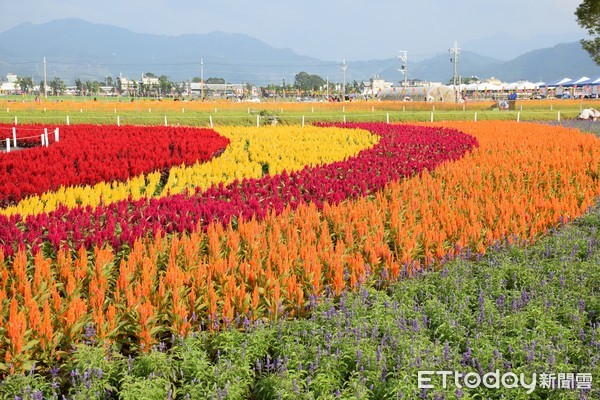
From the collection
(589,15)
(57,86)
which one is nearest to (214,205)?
(589,15)

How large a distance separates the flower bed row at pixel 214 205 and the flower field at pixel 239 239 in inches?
1.2

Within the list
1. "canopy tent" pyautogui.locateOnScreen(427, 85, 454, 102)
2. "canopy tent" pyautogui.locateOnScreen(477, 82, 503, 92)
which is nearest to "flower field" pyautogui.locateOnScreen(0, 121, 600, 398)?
"canopy tent" pyautogui.locateOnScreen(427, 85, 454, 102)

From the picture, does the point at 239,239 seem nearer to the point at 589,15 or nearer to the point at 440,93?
the point at 589,15

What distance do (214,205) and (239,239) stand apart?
3.71 feet

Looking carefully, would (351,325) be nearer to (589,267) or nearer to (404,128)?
(589,267)

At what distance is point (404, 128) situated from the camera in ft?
72.1

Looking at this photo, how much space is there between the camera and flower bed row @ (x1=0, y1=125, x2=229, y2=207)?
10875 millimetres

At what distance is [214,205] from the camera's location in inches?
314

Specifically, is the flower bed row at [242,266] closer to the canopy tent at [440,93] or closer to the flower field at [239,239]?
the flower field at [239,239]

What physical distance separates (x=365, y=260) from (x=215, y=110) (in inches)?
1705

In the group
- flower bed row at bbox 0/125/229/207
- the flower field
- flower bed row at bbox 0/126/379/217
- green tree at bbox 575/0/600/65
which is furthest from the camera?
green tree at bbox 575/0/600/65

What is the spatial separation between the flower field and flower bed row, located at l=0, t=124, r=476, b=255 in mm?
29

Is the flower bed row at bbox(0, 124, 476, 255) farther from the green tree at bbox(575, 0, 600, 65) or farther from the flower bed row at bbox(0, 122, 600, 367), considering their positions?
the green tree at bbox(575, 0, 600, 65)

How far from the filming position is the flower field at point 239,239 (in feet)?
15.6
